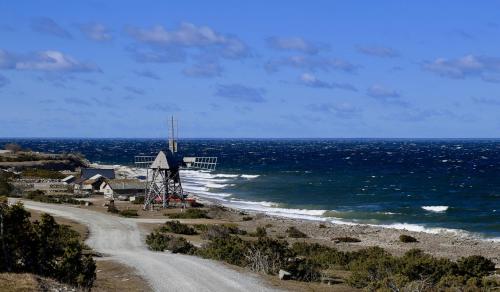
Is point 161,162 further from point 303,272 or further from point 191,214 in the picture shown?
point 303,272

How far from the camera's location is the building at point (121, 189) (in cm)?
7081

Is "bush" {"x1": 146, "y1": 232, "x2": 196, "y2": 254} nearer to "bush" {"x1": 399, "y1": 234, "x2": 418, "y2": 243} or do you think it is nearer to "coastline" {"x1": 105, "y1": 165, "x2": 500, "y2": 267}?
"coastline" {"x1": 105, "y1": 165, "x2": 500, "y2": 267}

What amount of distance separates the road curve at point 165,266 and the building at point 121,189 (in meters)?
26.7

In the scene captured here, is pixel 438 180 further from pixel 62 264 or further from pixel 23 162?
pixel 62 264

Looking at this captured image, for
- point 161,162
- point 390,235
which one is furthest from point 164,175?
point 390,235

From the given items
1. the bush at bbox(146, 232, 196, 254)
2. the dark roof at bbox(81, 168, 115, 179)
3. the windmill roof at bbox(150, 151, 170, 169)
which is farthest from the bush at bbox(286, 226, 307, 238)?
the dark roof at bbox(81, 168, 115, 179)

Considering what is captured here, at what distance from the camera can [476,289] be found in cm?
2336

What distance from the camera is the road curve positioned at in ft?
77.5

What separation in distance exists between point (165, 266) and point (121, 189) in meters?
45.3

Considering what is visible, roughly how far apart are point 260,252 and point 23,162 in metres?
91.6

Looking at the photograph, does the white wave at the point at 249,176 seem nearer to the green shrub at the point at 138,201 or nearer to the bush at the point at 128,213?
the green shrub at the point at 138,201

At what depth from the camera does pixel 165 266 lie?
2738 centimetres

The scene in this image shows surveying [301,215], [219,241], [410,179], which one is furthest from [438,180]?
[219,241]

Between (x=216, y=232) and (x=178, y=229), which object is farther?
(x=178, y=229)
